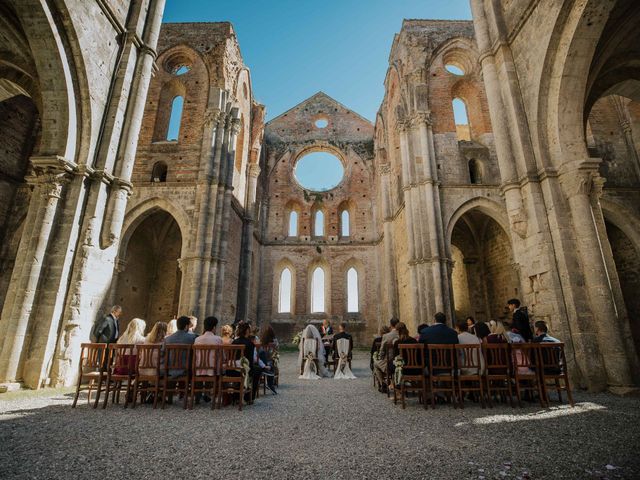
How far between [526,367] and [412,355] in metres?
1.87

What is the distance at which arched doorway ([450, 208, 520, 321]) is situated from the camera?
15.4 metres

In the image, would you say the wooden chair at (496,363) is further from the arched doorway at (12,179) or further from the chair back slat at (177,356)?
the arched doorway at (12,179)

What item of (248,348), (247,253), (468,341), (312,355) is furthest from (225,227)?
(468,341)

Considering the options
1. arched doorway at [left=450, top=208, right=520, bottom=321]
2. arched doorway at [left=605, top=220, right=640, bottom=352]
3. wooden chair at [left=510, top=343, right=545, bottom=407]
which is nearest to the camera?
wooden chair at [left=510, top=343, right=545, bottom=407]

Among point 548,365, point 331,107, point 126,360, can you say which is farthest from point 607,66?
point 331,107

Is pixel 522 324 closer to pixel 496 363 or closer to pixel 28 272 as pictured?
pixel 496 363

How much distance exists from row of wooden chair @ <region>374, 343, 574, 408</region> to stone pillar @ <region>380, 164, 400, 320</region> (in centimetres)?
1204

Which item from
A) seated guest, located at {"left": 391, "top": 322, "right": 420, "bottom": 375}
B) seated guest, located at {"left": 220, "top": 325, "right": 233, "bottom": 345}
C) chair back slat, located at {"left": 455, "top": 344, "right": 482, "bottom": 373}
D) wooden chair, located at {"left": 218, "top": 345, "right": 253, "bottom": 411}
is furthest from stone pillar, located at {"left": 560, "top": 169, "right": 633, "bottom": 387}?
seated guest, located at {"left": 220, "top": 325, "right": 233, "bottom": 345}

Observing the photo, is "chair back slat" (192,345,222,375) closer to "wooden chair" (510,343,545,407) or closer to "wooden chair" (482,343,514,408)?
"wooden chair" (482,343,514,408)

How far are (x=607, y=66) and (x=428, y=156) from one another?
20.8 ft

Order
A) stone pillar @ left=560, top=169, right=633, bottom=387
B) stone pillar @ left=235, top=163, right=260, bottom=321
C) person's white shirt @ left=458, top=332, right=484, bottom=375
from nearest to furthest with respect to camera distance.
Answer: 1. person's white shirt @ left=458, top=332, right=484, bottom=375
2. stone pillar @ left=560, top=169, right=633, bottom=387
3. stone pillar @ left=235, top=163, right=260, bottom=321

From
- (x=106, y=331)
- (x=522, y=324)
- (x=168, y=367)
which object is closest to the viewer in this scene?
(x=168, y=367)

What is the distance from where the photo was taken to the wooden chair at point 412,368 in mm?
4715

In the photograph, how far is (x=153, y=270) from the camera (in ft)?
53.2
